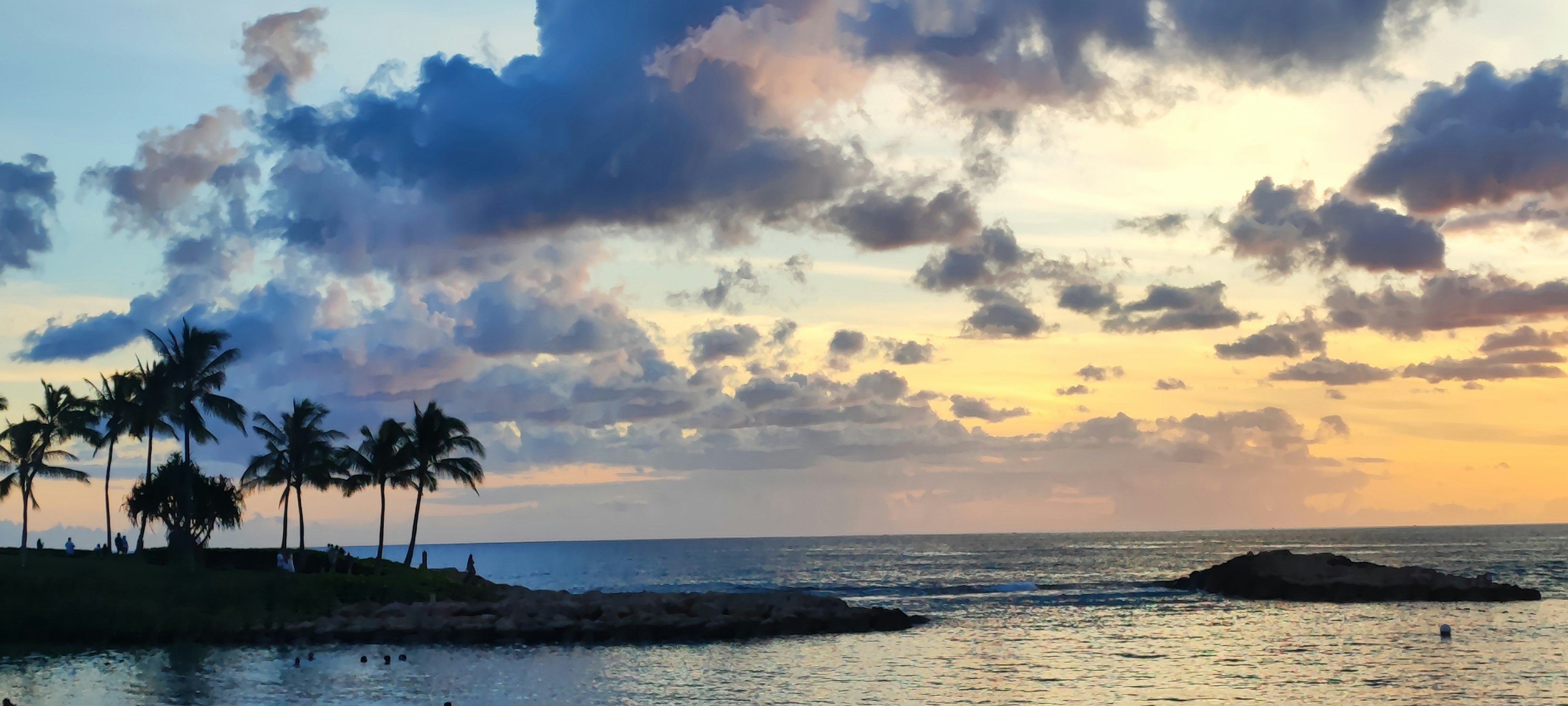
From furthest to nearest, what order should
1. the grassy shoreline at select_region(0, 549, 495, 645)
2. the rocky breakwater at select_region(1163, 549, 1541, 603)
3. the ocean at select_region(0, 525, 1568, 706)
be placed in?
the rocky breakwater at select_region(1163, 549, 1541, 603), the grassy shoreline at select_region(0, 549, 495, 645), the ocean at select_region(0, 525, 1568, 706)

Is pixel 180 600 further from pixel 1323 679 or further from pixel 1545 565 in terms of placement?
pixel 1545 565

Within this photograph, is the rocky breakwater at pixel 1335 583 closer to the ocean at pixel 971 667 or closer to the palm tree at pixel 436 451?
the ocean at pixel 971 667

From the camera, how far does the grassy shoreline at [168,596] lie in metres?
58.9

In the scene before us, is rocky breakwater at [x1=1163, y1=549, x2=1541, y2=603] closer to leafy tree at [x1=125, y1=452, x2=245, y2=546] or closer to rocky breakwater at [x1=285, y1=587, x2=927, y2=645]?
rocky breakwater at [x1=285, y1=587, x2=927, y2=645]

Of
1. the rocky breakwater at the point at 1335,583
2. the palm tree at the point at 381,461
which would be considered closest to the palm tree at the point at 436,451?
the palm tree at the point at 381,461

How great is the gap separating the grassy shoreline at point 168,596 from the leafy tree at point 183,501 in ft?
9.05

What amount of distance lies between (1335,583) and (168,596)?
7914 centimetres

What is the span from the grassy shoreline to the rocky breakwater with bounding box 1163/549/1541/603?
60029 millimetres

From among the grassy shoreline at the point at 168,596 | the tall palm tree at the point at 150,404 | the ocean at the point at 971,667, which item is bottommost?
the ocean at the point at 971,667

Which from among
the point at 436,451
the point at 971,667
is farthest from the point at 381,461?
the point at 971,667

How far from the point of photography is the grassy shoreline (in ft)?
193

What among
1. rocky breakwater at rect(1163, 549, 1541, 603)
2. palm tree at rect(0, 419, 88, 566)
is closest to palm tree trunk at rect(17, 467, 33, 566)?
palm tree at rect(0, 419, 88, 566)

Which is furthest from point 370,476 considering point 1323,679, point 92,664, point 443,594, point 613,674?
point 1323,679

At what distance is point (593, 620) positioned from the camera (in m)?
66.3
